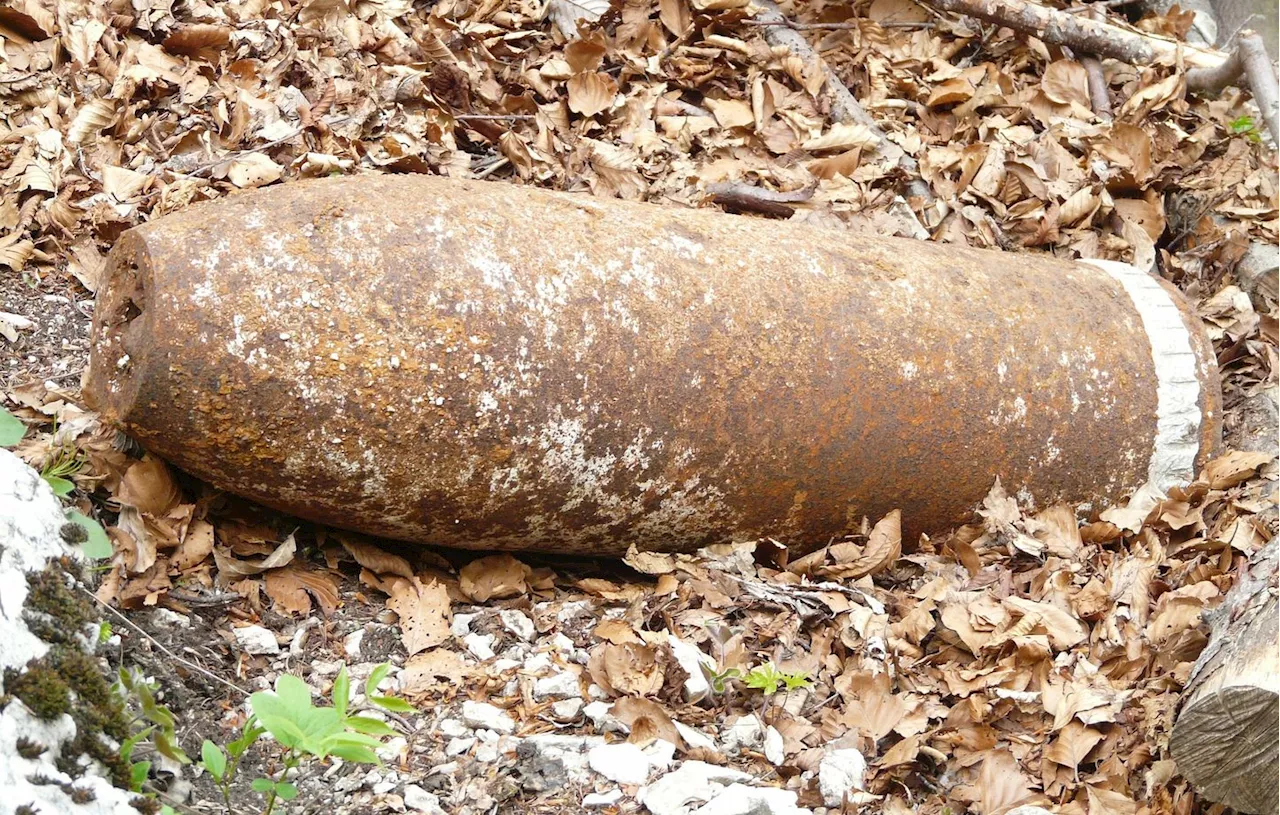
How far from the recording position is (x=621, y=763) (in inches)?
84.9

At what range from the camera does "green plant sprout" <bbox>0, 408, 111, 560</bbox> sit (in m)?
1.99

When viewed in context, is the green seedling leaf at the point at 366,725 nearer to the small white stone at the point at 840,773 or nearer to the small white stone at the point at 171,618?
the small white stone at the point at 171,618

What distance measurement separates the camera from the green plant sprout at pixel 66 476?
6.52 feet

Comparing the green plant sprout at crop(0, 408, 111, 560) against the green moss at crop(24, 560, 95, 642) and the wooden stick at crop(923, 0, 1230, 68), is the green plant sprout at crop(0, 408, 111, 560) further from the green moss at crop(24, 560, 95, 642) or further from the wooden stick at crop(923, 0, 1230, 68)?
the wooden stick at crop(923, 0, 1230, 68)

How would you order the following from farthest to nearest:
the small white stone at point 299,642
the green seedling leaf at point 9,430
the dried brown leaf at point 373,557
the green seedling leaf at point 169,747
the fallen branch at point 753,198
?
1. the fallen branch at point 753,198
2. the dried brown leaf at point 373,557
3. the small white stone at point 299,642
4. the green seedling leaf at point 9,430
5. the green seedling leaf at point 169,747

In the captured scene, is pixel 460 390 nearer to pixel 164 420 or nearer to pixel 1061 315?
pixel 164 420

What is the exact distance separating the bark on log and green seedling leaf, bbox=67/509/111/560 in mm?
1991

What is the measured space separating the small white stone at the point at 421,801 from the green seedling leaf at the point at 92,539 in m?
0.68

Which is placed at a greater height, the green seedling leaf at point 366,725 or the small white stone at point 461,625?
the green seedling leaf at point 366,725

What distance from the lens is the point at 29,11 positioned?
11.3 feet

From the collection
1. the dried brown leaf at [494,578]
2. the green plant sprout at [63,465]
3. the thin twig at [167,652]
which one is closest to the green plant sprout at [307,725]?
the thin twig at [167,652]

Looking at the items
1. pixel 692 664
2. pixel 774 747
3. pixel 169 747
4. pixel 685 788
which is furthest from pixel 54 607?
pixel 774 747

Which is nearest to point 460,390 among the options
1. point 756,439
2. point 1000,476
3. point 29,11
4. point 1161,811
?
point 756,439

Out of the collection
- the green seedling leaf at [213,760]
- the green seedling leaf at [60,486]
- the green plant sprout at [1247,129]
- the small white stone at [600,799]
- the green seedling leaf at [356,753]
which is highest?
the green plant sprout at [1247,129]
